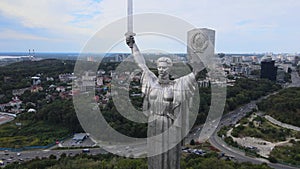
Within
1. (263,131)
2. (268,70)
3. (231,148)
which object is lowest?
(231,148)

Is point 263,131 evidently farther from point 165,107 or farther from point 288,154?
point 165,107

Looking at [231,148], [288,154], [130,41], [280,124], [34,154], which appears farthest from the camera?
[280,124]

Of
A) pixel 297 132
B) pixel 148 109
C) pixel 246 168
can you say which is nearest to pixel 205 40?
pixel 148 109

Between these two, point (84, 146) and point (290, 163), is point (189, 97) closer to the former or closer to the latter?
point (290, 163)

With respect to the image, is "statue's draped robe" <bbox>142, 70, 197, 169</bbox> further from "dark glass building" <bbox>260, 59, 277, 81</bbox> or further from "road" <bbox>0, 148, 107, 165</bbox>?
"dark glass building" <bbox>260, 59, 277, 81</bbox>

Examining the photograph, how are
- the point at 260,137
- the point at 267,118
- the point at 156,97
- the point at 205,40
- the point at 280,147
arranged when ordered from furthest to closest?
the point at 267,118, the point at 260,137, the point at 280,147, the point at 156,97, the point at 205,40

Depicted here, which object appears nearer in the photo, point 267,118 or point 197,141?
point 197,141

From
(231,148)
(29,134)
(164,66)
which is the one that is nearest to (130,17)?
(164,66)
